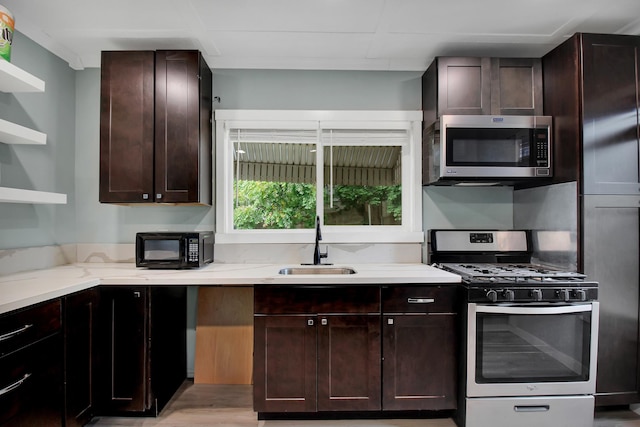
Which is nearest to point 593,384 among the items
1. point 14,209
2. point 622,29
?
point 622,29

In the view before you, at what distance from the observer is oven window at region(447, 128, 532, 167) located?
7.70 feet

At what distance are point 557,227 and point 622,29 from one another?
1392 mm

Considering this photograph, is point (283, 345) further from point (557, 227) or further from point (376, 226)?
point (557, 227)

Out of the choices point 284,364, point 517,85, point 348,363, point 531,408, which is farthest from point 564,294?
point 284,364

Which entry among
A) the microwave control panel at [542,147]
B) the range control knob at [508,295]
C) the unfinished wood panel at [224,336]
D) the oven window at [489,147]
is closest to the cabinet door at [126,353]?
the unfinished wood panel at [224,336]

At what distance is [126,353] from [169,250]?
26.3 inches

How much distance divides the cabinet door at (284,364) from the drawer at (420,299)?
48cm

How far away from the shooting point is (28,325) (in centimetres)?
154

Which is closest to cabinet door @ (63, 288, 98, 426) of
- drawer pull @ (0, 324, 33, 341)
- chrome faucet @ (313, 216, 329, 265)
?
drawer pull @ (0, 324, 33, 341)

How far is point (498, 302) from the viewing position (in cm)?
196

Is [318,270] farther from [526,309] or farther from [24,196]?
[24,196]

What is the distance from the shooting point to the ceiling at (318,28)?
2.01 meters

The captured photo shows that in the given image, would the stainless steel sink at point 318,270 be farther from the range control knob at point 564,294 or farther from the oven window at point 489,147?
the range control knob at point 564,294

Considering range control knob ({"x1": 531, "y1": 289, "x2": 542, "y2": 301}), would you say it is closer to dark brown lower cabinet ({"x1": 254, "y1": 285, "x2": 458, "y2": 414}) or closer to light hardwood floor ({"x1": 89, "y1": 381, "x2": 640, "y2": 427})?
dark brown lower cabinet ({"x1": 254, "y1": 285, "x2": 458, "y2": 414})
